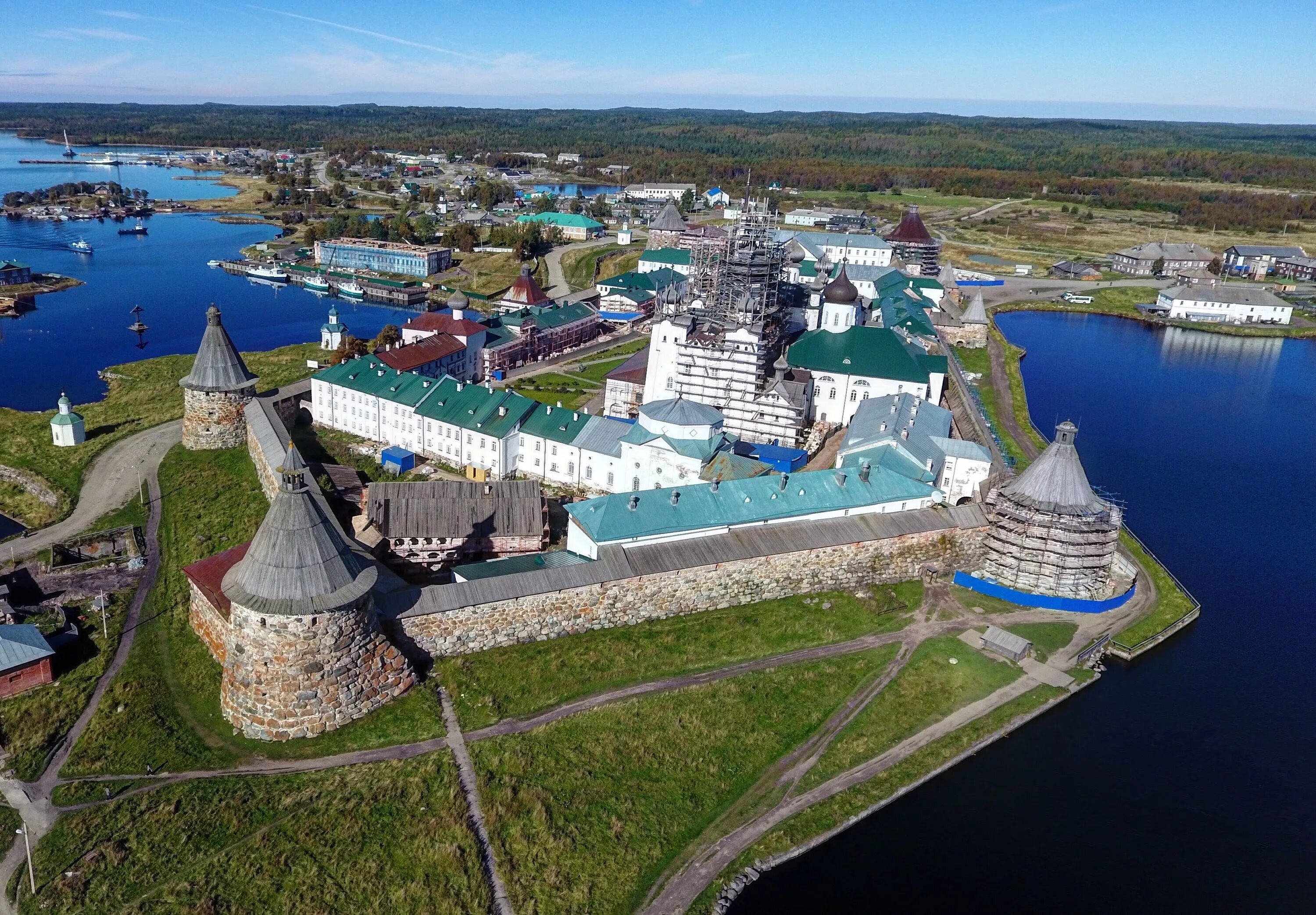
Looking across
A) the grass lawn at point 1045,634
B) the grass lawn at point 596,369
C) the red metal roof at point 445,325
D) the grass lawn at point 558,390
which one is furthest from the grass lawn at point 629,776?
the red metal roof at point 445,325

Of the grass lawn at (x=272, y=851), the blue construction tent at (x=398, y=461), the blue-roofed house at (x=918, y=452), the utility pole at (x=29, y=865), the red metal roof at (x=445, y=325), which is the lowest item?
the blue construction tent at (x=398, y=461)

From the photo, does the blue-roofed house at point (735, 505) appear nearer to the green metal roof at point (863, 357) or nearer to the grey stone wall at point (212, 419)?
the green metal roof at point (863, 357)

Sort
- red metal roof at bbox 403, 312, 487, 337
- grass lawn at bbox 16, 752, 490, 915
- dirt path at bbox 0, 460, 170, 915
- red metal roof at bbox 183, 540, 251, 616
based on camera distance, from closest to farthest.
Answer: grass lawn at bbox 16, 752, 490, 915 → dirt path at bbox 0, 460, 170, 915 → red metal roof at bbox 183, 540, 251, 616 → red metal roof at bbox 403, 312, 487, 337

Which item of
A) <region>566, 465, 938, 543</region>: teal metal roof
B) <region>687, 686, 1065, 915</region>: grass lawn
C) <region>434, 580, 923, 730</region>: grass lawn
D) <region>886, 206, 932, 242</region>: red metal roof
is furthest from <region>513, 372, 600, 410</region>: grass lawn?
<region>886, 206, 932, 242</region>: red metal roof

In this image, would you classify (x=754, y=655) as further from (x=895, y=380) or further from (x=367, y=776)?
(x=895, y=380)

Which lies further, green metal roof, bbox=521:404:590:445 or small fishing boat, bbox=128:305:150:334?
small fishing boat, bbox=128:305:150:334

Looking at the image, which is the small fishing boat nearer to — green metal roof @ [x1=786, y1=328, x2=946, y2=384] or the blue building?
the blue building
